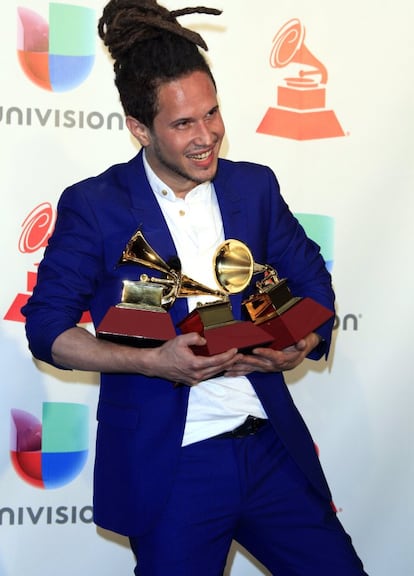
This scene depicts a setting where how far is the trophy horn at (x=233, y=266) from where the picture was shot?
196 centimetres

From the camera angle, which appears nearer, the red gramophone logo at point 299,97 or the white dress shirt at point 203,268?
the white dress shirt at point 203,268

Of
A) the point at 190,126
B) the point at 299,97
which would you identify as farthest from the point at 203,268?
the point at 299,97

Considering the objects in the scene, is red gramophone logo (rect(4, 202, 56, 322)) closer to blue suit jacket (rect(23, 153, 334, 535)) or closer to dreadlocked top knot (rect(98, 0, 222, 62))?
blue suit jacket (rect(23, 153, 334, 535))

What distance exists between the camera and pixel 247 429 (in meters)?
2.00

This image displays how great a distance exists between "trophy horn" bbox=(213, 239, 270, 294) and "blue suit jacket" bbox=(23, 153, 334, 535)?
0.08m

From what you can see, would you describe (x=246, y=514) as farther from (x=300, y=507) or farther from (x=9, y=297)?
(x=9, y=297)

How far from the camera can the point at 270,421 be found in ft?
6.65

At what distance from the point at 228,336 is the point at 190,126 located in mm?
515

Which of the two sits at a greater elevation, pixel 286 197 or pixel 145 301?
pixel 286 197

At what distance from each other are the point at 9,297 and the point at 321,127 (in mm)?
1110

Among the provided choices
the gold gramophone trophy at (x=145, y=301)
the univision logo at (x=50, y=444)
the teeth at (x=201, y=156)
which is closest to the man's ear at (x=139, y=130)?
the teeth at (x=201, y=156)

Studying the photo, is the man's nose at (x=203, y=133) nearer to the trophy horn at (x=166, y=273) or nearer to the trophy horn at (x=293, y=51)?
the trophy horn at (x=166, y=273)

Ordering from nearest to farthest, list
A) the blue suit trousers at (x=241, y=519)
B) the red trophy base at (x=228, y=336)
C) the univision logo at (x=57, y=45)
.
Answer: the red trophy base at (x=228, y=336) < the blue suit trousers at (x=241, y=519) < the univision logo at (x=57, y=45)

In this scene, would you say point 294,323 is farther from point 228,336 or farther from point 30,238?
point 30,238
